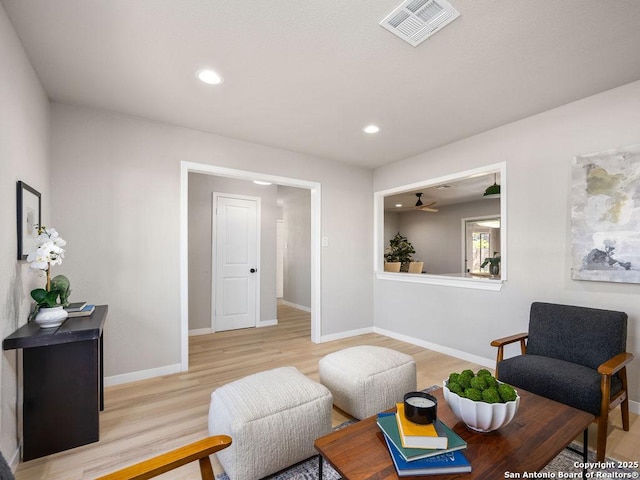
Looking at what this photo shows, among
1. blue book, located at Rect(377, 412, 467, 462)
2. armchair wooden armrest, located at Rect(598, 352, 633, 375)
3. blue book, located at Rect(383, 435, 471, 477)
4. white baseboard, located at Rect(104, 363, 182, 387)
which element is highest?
armchair wooden armrest, located at Rect(598, 352, 633, 375)

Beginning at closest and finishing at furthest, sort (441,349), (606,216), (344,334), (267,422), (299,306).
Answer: (267,422) < (606,216) < (441,349) < (344,334) < (299,306)

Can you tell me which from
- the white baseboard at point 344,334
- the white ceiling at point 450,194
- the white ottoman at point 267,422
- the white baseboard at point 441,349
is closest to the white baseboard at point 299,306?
the white baseboard at point 344,334

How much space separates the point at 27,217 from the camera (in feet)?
6.75

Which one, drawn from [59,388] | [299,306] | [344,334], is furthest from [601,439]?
[299,306]

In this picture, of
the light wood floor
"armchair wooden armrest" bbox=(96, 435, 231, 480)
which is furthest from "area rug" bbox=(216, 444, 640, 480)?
"armchair wooden armrest" bbox=(96, 435, 231, 480)

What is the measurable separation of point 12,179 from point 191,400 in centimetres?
200

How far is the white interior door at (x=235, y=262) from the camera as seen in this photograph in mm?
4852

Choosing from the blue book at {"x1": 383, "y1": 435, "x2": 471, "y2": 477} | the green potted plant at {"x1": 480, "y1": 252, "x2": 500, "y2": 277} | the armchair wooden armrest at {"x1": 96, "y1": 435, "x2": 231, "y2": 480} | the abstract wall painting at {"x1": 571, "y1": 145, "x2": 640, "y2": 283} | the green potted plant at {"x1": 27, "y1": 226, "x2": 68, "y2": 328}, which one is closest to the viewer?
the armchair wooden armrest at {"x1": 96, "y1": 435, "x2": 231, "y2": 480}

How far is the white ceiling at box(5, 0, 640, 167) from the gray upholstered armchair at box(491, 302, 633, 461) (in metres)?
1.79

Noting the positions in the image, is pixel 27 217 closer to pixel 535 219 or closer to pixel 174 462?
pixel 174 462

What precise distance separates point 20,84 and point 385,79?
2.39m

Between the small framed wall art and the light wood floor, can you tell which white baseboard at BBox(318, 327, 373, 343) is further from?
the small framed wall art

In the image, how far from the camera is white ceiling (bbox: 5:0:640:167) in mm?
1716

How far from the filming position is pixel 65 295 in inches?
83.5
